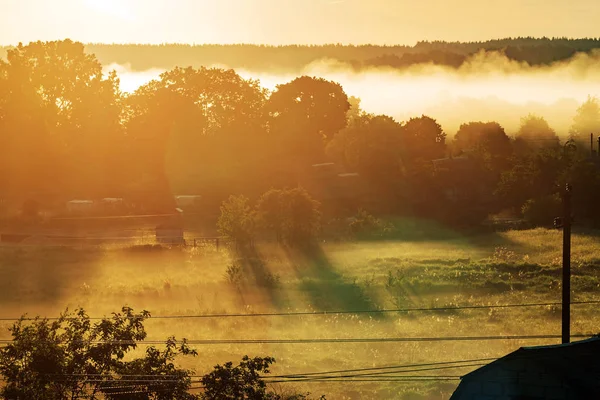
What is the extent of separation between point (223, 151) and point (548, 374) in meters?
101

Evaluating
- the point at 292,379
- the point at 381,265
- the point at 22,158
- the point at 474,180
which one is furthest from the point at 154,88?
the point at 292,379

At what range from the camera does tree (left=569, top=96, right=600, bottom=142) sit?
6299 inches

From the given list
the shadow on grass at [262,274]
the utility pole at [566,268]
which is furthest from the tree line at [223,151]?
the utility pole at [566,268]

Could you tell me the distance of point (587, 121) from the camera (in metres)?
162

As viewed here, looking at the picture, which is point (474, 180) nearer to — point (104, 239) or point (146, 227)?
point (146, 227)

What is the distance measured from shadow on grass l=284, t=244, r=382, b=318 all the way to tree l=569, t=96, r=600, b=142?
106319mm

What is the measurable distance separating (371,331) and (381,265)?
Result: 18931mm

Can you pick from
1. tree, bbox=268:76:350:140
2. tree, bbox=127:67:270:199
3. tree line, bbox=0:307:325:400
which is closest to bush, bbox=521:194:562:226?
tree, bbox=127:67:270:199

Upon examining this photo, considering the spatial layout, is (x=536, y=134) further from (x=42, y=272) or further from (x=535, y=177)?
(x=42, y=272)

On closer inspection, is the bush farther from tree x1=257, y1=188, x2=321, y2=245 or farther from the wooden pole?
the wooden pole

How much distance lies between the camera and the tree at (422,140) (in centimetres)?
11756

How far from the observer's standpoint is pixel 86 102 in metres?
117

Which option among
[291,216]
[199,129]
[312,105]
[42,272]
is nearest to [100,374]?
[42,272]

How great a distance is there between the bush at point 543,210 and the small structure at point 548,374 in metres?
61.2
